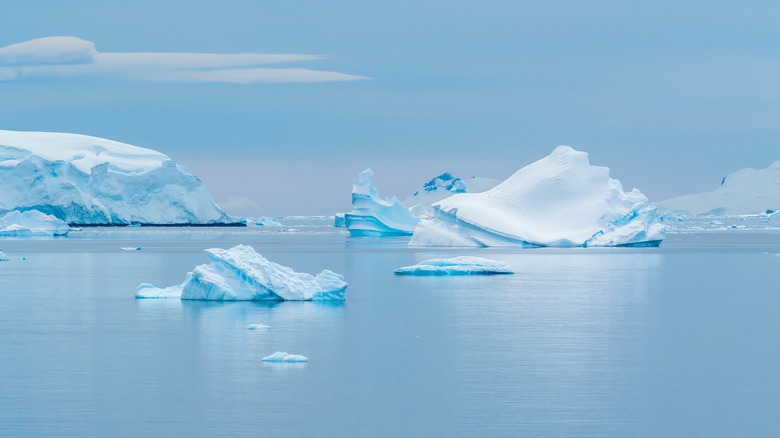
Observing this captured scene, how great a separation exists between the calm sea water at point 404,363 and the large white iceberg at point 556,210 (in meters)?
17.6

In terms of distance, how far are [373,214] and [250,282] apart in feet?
132

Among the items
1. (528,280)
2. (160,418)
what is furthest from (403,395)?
(528,280)

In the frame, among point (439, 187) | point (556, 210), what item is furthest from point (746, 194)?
point (556, 210)

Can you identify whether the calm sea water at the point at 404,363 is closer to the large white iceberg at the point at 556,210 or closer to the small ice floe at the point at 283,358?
the small ice floe at the point at 283,358

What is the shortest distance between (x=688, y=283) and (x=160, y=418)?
20.3m

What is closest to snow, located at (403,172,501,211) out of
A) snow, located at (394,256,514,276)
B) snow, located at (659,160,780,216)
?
snow, located at (659,160,780,216)

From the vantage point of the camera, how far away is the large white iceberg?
146 feet

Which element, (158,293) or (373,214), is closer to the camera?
(158,293)

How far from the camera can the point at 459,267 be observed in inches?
1212

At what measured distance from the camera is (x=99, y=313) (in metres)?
20.2

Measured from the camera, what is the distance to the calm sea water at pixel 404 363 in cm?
1047

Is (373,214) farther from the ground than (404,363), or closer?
farther from the ground

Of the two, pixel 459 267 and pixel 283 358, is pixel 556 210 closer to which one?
pixel 459 267

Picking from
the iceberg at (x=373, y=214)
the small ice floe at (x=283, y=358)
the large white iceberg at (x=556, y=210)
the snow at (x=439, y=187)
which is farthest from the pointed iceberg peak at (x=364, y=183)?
the snow at (x=439, y=187)
